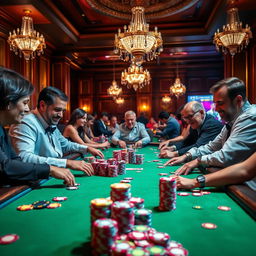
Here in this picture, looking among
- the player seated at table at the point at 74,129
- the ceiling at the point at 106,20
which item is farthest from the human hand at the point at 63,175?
the ceiling at the point at 106,20

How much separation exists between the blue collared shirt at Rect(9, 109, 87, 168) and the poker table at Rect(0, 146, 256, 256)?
1.69 ft

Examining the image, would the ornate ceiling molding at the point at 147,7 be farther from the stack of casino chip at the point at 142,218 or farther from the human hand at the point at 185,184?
the stack of casino chip at the point at 142,218

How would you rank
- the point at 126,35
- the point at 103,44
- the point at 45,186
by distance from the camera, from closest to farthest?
the point at 45,186 → the point at 126,35 → the point at 103,44

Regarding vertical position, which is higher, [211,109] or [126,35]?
[126,35]

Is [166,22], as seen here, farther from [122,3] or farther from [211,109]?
[211,109]

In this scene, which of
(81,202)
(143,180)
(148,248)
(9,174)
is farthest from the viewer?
(143,180)

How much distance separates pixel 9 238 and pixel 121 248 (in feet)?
1.62

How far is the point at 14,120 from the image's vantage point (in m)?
1.88

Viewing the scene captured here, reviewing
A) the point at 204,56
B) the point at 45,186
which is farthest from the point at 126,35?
the point at 204,56

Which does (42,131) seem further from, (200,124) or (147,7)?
(147,7)

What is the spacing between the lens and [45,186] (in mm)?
1938

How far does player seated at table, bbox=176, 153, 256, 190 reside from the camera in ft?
5.65

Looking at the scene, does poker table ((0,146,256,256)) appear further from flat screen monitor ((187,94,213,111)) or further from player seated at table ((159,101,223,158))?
flat screen monitor ((187,94,213,111))

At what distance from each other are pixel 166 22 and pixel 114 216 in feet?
24.2
